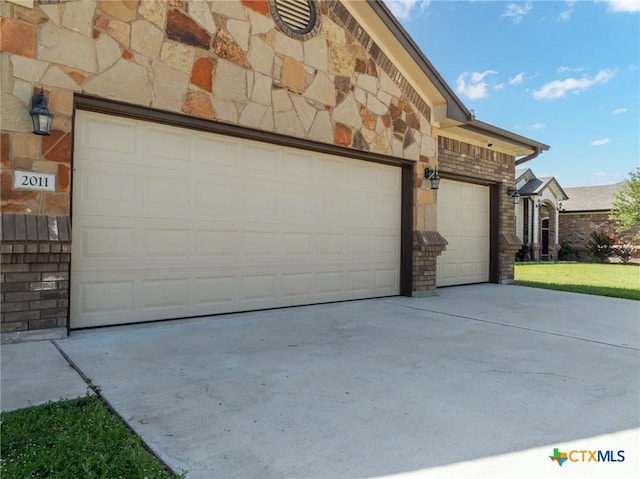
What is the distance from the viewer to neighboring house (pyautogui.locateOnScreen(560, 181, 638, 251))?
27.0 metres

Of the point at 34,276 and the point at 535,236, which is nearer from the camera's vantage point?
the point at 34,276

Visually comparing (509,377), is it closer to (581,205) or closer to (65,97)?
(65,97)

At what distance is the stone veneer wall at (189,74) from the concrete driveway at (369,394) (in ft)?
6.59

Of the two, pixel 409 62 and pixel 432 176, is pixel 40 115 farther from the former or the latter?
pixel 432 176

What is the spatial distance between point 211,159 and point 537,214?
23233 mm

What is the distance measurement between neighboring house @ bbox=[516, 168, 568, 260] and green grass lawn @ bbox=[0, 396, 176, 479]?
77.6 ft

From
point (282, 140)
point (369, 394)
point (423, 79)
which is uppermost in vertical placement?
point (423, 79)

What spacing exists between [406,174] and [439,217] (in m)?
1.81

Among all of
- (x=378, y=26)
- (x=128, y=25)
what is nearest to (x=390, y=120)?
(x=378, y=26)

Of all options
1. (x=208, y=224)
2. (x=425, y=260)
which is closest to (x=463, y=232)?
(x=425, y=260)

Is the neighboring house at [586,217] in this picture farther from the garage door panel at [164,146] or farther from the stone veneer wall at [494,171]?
the garage door panel at [164,146]

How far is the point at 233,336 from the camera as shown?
4902 millimetres

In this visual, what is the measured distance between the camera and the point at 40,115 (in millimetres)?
4258

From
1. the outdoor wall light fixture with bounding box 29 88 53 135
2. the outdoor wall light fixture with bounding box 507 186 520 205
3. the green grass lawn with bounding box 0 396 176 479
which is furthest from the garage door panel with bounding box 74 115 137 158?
the outdoor wall light fixture with bounding box 507 186 520 205
